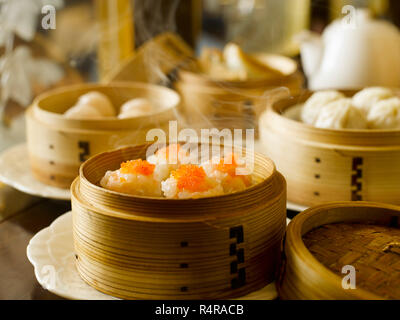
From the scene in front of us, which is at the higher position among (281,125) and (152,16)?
(152,16)

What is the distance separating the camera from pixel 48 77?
304cm

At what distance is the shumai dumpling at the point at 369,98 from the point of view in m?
1.95

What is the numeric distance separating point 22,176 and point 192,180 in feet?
3.34

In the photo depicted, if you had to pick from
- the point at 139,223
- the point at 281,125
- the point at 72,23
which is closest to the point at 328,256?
the point at 139,223

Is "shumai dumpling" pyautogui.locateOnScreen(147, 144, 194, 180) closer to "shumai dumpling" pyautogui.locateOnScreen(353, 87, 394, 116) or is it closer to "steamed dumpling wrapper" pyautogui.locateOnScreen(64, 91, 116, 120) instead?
"steamed dumpling wrapper" pyautogui.locateOnScreen(64, 91, 116, 120)

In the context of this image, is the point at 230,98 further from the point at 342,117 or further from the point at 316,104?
the point at 342,117

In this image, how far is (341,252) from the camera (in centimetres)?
125

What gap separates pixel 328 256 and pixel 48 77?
2.28m

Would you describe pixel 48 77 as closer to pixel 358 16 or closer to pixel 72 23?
pixel 72 23

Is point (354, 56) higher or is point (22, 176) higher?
point (354, 56)

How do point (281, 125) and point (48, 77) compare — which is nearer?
point (281, 125)

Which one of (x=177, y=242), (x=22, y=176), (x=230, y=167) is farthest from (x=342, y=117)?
(x=22, y=176)

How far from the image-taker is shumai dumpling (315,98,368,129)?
5.93 ft

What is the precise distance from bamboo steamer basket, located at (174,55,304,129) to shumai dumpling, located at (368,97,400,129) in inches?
22.6
